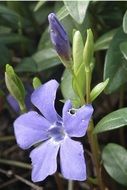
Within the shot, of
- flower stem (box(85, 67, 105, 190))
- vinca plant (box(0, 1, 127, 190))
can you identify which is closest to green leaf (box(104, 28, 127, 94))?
vinca plant (box(0, 1, 127, 190))

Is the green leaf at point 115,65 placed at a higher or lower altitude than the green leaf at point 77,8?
lower

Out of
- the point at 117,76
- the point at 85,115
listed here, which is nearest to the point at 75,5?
the point at 117,76

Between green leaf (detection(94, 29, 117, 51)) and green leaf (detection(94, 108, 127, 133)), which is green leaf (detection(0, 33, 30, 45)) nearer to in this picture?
green leaf (detection(94, 29, 117, 51))

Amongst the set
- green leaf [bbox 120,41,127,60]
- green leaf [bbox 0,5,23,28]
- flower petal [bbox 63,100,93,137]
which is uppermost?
green leaf [bbox 0,5,23,28]

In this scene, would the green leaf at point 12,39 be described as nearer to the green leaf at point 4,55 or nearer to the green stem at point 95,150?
the green leaf at point 4,55

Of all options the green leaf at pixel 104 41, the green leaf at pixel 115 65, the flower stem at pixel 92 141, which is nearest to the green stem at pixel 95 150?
the flower stem at pixel 92 141

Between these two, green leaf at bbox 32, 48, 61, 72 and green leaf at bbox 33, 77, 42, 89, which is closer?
green leaf at bbox 33, 77, 42, 89

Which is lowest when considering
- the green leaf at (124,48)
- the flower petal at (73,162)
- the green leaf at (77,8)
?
the flower petal at (73,162)

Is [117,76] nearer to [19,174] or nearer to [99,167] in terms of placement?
[99,167]
